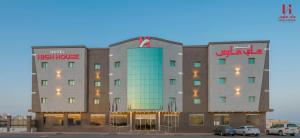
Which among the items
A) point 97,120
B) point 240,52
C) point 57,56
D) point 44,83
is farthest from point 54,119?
point 240,52

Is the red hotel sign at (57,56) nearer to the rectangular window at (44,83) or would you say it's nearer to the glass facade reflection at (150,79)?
the rectangular window at (44,83)

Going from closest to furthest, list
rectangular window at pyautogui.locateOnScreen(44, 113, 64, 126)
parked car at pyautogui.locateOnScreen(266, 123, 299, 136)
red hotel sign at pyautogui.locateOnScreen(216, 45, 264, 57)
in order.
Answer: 1. parked car at pyautogui.locateOnScreen(266, 123, 299, 136)
2. red hotel sign at pyautogui.locateOnScreen(216, 45, 264, 57)
3. rectangular window at pyautogui.locateOnScreen(44, 113, 64, 126)

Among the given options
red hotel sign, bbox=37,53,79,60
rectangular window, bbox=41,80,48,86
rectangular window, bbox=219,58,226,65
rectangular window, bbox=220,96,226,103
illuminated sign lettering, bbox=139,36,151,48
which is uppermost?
illuminated sign lettering, bbox=139,36,151,48

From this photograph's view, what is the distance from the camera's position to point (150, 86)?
6656cm

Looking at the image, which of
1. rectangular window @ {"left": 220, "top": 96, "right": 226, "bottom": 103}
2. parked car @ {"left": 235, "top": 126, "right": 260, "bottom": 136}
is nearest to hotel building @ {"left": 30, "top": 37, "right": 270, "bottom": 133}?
rectangular window @ {"left": 220, "top": 96, "right": 226, "bottom": 103}

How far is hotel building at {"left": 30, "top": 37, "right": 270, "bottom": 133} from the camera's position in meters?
66.1

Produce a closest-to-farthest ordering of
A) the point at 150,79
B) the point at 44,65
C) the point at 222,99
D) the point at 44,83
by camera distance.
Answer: the point at 222,99, the point at 150,79, the point at 44,83, the point at 44,65

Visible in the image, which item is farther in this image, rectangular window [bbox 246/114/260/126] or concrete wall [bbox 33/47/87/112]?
concrete wall [bbox 33/47/87/112]

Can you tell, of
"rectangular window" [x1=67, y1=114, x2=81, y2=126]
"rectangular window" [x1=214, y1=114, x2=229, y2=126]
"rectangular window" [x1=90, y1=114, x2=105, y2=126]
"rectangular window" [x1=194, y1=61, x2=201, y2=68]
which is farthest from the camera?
"rectangular window" [x1=67, y1=114, x2=81, y2=126]

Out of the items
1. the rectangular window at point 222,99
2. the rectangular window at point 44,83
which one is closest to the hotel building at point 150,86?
the rectangular window at point 44,83

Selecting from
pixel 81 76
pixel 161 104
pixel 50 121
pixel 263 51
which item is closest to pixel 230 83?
pixel 263 51

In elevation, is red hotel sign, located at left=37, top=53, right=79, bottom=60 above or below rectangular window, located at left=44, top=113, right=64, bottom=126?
above

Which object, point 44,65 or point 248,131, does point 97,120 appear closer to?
point 44,65

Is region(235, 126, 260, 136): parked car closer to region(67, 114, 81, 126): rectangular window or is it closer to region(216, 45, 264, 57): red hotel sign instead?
region(216, 45, 264, 57): red hotel sign
